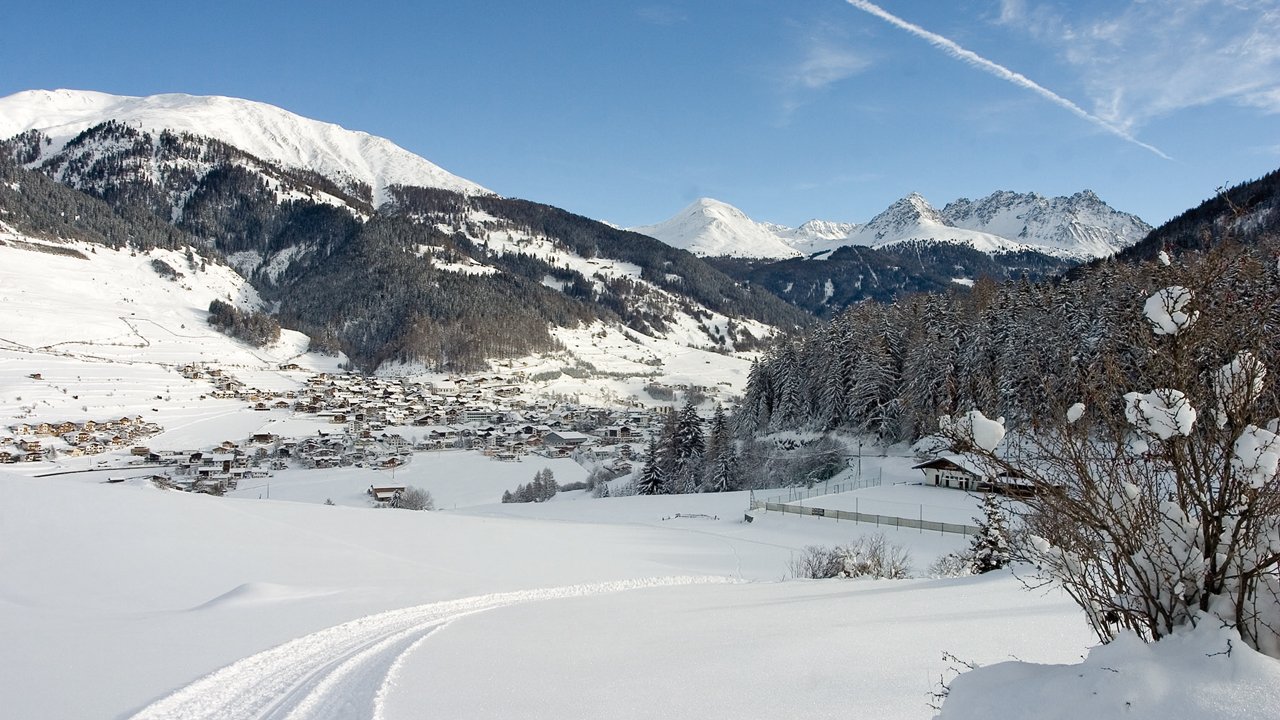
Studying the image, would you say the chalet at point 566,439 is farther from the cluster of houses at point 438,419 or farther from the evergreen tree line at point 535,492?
the evergreen tree line at point 535,492

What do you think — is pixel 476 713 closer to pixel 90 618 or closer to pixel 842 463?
pixel 90 618

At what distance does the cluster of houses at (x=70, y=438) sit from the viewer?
57344mm

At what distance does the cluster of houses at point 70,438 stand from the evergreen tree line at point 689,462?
5351cm

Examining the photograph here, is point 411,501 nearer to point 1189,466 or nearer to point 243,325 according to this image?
point 1189,466

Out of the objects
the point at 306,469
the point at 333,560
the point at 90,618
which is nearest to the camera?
the point at 90,618

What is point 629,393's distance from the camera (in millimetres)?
121938

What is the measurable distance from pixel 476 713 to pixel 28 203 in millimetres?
204889

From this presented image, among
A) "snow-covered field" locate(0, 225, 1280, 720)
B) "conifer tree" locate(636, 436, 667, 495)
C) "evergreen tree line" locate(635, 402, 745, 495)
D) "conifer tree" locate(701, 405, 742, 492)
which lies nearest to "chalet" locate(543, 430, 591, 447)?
"evergreen tree line" locate(635, 402, 745, 495)

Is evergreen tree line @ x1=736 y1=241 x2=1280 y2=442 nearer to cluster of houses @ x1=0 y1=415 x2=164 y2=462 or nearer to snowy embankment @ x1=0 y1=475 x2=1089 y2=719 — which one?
snowy embankment @ x1=0 y1=475 x2=1089 y2=719

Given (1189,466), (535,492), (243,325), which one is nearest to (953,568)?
(1189,466)

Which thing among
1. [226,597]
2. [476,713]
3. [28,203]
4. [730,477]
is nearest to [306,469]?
[730,477]

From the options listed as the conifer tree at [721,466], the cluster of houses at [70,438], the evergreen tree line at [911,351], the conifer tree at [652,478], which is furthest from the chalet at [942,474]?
the cluster of houses at [70,438]

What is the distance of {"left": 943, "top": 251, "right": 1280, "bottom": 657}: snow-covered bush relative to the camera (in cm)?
315

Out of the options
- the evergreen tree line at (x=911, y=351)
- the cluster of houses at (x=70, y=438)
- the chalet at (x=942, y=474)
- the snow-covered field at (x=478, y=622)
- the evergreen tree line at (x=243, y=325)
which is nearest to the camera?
the snow-covered field at (x=478, y=622)
